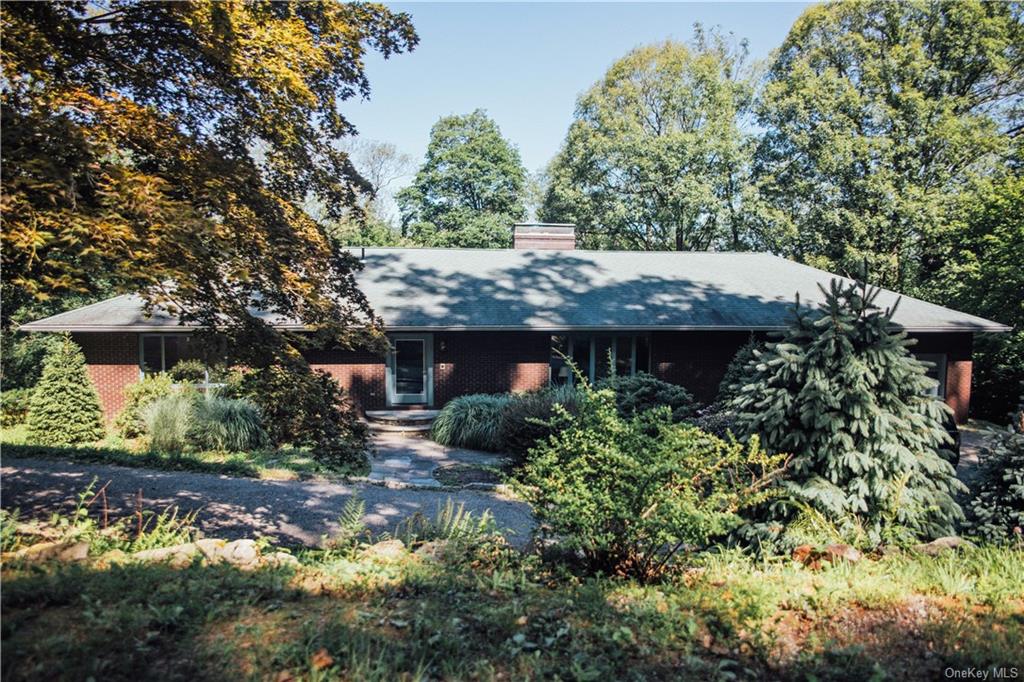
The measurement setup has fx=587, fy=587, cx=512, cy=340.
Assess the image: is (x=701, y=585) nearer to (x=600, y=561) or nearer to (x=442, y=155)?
(x=600, y=561)


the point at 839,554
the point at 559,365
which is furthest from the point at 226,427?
the point at 839,554

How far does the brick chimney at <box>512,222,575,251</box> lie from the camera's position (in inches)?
854

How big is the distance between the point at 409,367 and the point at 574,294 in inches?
206

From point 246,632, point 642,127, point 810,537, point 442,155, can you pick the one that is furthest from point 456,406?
point 442,155

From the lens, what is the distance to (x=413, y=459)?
1182cm

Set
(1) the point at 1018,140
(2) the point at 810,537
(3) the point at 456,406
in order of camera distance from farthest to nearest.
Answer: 1. (1) the point at 1018,140
2. (3) the point at 456,406
3. (2) the point at 810,537

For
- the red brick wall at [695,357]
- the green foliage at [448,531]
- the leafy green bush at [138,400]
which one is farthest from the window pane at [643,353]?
the leafy green bush at [138,400]

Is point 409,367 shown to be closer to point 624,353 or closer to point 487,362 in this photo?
point 487,362

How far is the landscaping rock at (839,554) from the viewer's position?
14.6 ft

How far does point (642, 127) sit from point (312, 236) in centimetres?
2924

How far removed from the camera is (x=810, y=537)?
505 cm

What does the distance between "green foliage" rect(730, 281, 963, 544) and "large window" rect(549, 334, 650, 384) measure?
10.5 metres

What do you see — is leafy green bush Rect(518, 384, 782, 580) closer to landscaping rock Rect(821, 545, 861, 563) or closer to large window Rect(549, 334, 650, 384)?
landscaping rock Rect(821, 545, 861, 563)

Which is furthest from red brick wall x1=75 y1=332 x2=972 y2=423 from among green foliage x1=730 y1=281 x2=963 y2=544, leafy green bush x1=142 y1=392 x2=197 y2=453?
green foliage x1=730 y1=281 x2=963 y2=544
